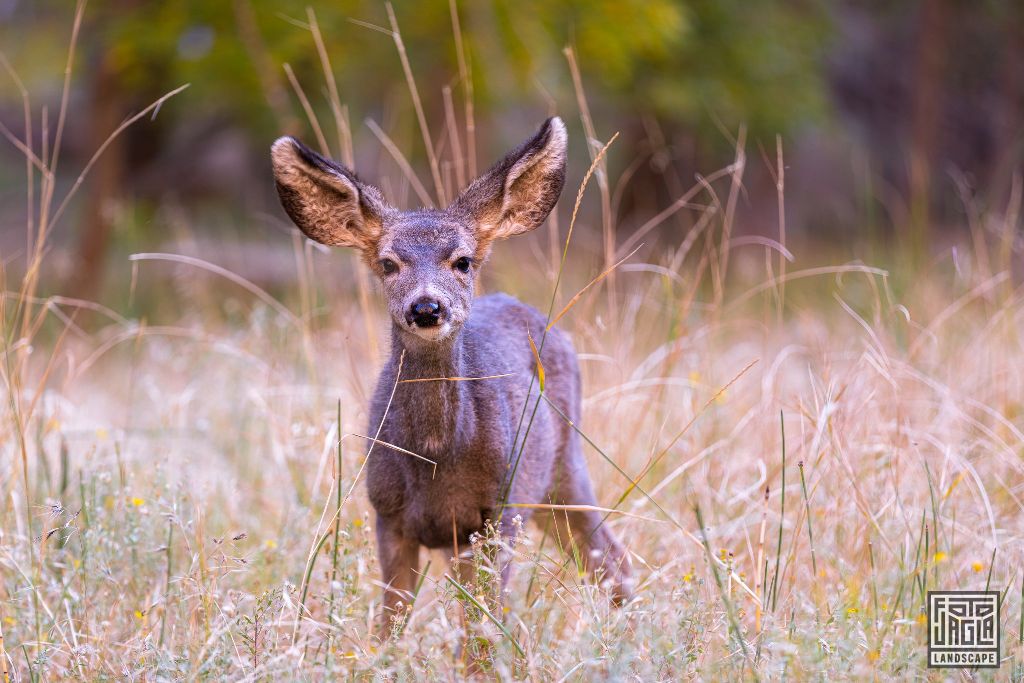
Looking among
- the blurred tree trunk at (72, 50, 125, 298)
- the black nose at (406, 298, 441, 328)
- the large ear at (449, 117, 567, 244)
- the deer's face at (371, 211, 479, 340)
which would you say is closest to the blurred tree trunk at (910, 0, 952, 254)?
the blurred tree trunk at (72, 50, 125, 298)

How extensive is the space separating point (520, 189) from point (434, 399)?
0.93 m

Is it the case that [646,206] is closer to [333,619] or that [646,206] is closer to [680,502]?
[680,502]

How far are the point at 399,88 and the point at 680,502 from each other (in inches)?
328

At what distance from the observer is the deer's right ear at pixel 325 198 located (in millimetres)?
4148

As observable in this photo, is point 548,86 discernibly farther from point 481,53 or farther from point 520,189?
point 520,189

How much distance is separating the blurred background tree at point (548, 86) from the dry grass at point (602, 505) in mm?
1387

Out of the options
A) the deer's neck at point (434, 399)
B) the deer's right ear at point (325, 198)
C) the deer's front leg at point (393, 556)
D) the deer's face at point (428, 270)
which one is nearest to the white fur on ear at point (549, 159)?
the deer's face at point (428, 270)

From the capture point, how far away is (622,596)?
4.52 meters

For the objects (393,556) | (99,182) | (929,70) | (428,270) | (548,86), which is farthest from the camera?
(929,70)

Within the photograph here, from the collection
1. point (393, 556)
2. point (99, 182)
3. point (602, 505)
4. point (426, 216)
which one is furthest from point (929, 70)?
point (393, 556)

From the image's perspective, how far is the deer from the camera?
4.04m

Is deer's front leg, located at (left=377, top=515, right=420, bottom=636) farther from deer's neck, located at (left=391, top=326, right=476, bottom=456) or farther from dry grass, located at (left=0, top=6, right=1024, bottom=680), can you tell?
deer's neck, located at (left=391, top=326, right=476, bottom=456)

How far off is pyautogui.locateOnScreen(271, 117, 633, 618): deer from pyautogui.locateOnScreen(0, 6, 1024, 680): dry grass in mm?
161

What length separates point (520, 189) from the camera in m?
4.42
